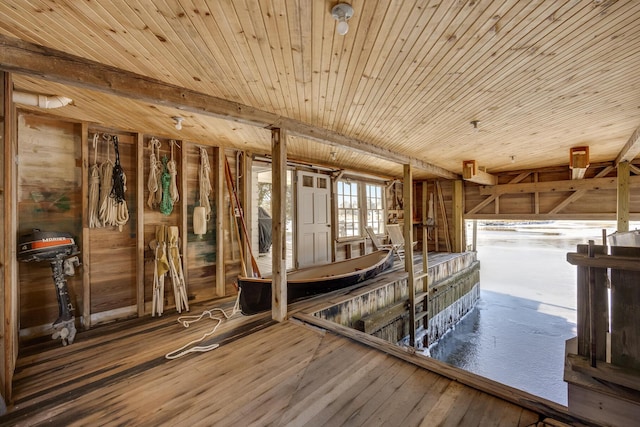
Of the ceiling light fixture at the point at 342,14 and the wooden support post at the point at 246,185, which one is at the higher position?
the ceiling light fixture at the point at 342,14

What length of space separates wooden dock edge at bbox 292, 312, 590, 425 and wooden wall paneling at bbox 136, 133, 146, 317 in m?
2.53

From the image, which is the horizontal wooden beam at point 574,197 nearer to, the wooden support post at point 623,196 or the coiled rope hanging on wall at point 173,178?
the wooden support post at point 623,196

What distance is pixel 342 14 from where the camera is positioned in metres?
1.47

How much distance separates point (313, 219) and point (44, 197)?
4159 mm

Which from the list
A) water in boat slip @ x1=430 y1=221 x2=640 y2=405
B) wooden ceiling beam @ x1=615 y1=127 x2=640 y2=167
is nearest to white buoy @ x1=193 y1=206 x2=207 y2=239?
water in boat slip @ x1=430 y1=221 x2=640 y2=405

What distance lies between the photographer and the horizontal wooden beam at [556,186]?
5.83 metres

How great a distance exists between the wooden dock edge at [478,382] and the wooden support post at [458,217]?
677cm

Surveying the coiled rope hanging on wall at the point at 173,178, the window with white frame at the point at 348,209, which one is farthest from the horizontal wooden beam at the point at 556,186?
the coiled rope hanging on wall at the point at 173,178

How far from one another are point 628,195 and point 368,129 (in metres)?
6.19

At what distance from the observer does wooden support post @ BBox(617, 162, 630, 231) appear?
17.6ft

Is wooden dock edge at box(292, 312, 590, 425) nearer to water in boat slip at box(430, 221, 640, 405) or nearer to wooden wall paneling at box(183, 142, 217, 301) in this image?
wooden wall paneling at box(183, 142, 217, 301)

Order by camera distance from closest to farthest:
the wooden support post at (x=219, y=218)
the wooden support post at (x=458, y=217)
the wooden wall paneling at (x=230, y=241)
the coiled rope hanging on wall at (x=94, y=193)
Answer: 1. the coiled rope hanging on wall at (x=94, y=193)
2. the wooden support post at (x=219, y=218)
3. the wooden wall paneling at (x=230, y=241)
4. the wooden support post at (x=458, y=217)

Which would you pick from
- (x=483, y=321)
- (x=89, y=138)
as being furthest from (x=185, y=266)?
(x=483, y=321)

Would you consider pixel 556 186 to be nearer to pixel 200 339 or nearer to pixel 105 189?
pixel 200 339
